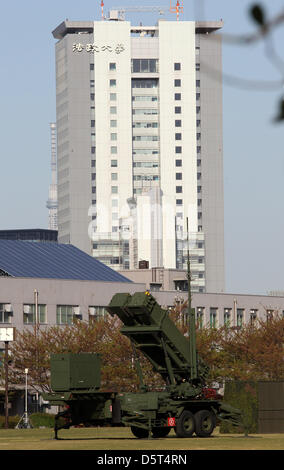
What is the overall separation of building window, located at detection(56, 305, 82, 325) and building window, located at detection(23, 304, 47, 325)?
5.94ft

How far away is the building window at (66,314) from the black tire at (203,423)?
59.0 metres

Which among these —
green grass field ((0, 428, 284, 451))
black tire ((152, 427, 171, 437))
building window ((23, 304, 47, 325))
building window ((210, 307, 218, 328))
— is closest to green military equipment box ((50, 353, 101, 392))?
green grass field ((0, 428, 284, 451))

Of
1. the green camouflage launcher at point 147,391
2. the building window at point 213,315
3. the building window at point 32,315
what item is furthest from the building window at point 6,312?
the green camouflage launcher at point 147,391

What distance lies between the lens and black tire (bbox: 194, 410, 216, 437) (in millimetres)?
40594

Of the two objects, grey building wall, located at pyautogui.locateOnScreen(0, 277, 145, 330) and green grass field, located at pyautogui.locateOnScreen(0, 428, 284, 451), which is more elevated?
grey building wall, located at pyautogui.locateOnScreen(0, 277, 145, 330)

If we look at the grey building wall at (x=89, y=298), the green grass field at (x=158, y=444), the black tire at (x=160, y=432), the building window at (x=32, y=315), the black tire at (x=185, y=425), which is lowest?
the green grass field at (x=158, y=444)

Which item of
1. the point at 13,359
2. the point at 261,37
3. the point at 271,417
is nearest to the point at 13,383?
the point at 13,359

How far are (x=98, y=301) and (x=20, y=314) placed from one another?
30.4ft

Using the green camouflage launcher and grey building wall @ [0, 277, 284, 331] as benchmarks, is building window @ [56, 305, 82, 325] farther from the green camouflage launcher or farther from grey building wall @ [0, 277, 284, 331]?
the green camouflage launcher

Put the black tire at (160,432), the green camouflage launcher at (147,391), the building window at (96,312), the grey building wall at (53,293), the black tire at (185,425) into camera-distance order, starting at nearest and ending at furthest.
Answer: the black tire at (185,425) → the green camouflage launcher at (147,391) → the black tire at (160,432) → the grey building wall at (53,293) → the building window at (96,312)

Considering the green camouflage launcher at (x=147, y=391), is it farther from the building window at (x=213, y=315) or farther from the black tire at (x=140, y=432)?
the building window at (x=213, y=315)

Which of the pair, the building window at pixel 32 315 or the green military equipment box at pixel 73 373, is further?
the building window at pixel 32 315

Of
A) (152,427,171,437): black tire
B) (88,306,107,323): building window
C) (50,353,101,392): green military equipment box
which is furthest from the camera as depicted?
(88,306,107,323): building window

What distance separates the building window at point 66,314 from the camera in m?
100
